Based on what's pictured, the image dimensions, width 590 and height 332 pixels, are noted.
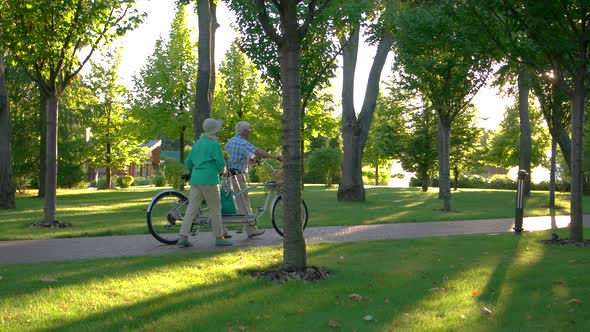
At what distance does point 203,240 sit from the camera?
9.29m

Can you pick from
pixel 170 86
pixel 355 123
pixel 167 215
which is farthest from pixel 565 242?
pixel 170 86

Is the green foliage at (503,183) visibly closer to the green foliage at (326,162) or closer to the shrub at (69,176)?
the green foliage at (326,162)

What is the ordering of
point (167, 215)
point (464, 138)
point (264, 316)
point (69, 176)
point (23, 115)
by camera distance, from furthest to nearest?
point (69, 176) < point (464, 138) < point (23, 115) < point (167, 215) < point (264, 316)

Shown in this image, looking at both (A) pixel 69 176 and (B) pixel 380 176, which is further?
(B) pixel 380 176

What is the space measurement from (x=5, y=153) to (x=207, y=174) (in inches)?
488

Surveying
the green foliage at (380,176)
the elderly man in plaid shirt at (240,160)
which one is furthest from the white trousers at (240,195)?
the green foliage at (380,176)

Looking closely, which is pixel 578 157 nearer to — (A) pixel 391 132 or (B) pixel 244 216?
(B) pixel 244 216

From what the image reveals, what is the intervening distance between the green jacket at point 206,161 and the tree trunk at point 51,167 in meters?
5.05

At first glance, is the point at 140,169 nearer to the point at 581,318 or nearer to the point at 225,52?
the point at 225,52

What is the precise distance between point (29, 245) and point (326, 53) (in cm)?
1240

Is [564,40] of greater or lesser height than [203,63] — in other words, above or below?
below

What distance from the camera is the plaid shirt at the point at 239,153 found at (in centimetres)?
898

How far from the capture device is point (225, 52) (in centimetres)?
4256

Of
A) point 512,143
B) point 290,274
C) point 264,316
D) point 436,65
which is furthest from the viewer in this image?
point 512,143
